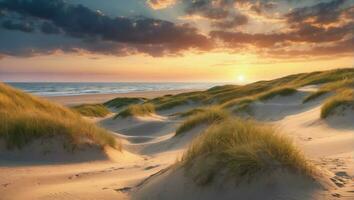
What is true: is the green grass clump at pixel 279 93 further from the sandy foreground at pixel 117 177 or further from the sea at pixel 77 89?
the sea at pixel 77 89

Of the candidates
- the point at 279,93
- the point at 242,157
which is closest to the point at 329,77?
the point at 279,93

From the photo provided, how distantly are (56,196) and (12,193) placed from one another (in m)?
0.70

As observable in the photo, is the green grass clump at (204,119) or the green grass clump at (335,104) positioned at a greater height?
the green grass clump at (335,104)

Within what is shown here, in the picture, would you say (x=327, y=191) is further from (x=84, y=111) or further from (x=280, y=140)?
(x=84, y=111)

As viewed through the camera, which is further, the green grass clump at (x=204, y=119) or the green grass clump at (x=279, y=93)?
the green grass clump at (x=279, y=93)

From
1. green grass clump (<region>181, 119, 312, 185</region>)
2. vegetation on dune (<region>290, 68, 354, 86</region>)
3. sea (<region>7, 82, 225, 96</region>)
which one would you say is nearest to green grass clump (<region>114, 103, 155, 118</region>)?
vegetation on dune (<region>290, 68, 354, 86</region>)

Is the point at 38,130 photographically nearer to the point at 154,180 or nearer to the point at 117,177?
the point at 117,177

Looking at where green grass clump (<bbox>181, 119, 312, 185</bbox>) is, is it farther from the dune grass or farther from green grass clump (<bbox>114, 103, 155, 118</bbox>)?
green grass clump (<bbox>114, 103, 155, 118</bbox>)

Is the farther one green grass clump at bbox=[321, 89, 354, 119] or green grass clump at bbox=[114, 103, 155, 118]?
green grass clump at bbox=[114, 103, 155, 118]

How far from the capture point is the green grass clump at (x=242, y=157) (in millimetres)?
4676

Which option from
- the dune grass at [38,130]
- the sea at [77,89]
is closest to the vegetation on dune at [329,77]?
the dune grass at [38,130]

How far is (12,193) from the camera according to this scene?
557 centimetres

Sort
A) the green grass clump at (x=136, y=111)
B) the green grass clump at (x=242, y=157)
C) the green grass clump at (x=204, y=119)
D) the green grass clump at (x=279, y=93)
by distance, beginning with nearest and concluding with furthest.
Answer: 1. the green grass clump at (x=242, y=157)
2. the green grass clump at (x=204, y=119)
3. the green grass clump at (x=136, y=111)
4. the green grass clump at (x=279, y=93)

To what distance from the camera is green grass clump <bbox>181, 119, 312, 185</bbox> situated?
15.3ft
